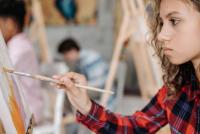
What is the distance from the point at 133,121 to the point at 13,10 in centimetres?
101

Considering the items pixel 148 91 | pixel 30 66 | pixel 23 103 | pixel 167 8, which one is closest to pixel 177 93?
pixel 167 8

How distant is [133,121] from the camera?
131 centimetres

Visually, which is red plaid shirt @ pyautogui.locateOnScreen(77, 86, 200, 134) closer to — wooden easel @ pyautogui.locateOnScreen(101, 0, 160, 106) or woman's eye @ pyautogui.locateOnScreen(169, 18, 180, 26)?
woman's eye @ pyautogui.locateOnScreen(169, 18, 180, 26)

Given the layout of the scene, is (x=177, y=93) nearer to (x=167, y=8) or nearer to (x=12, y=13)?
(x=167, y=8)

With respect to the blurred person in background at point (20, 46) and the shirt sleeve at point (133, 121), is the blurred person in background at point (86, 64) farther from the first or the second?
the shirt sleeve at point (133, 121)

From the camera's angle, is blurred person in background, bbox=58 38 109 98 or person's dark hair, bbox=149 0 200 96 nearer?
person's dark hair, bbox=149 0 200 96

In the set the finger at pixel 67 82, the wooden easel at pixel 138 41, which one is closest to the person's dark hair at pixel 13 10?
the wooden easel at pixel 138 41

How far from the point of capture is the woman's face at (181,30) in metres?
1.05

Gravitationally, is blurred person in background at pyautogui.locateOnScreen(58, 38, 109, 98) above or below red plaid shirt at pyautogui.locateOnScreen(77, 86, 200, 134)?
above

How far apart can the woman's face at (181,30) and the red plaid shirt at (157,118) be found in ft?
0.59

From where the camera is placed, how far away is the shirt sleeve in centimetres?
125

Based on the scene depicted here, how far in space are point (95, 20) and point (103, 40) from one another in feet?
0.71

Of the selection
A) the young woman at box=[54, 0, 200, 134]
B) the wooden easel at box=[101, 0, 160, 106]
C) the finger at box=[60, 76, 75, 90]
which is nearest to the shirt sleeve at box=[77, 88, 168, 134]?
the young woman at box=[54, 0, 200, 134]

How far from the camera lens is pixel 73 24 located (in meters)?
4.05
